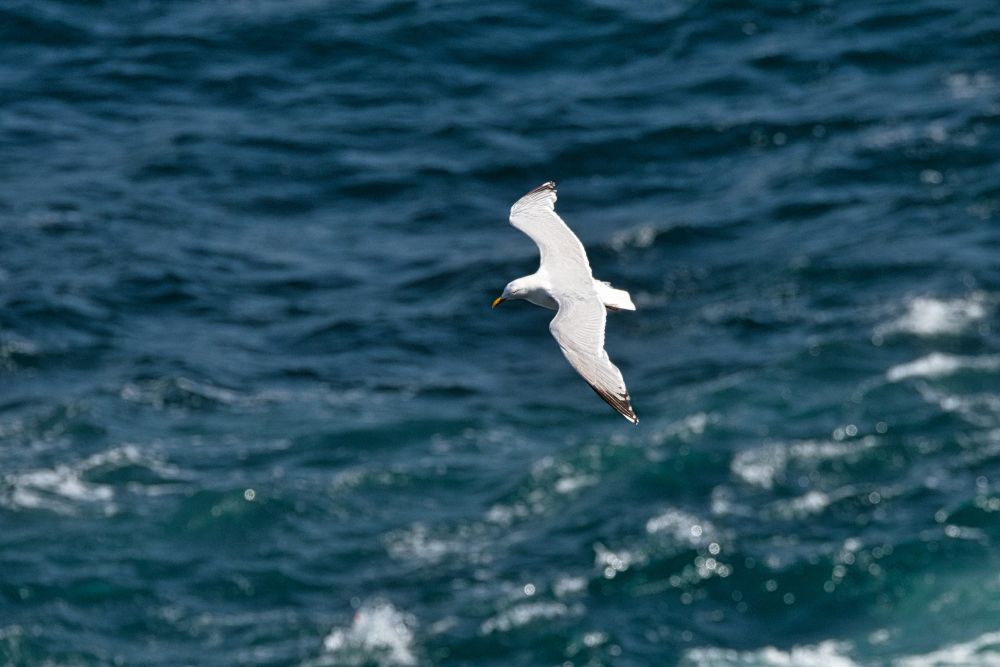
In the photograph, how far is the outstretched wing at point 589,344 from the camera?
16297mm

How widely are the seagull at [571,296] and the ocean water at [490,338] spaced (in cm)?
1472

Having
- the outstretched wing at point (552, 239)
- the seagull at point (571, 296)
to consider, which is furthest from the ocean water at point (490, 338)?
the seagull at point (571, 296)

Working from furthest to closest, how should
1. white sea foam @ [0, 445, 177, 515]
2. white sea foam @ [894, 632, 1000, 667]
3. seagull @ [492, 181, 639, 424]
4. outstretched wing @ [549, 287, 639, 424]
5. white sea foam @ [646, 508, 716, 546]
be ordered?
white sea foam @ [0, 445, 177, 515] → white sea foam @ [646, 508, 716, 546] → white sea foam @ [894, 632, 1000, 667] → seagull @ [492, 181, 639, 424] → outstretched wing @ [549, 287, 639, 424]

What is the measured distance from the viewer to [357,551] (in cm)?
3650

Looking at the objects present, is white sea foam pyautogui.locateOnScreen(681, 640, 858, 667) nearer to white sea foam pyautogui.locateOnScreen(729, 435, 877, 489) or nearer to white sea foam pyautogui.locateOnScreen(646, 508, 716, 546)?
white sea foam pyautogui.locateOnScreen(646, 508, 716, 546)

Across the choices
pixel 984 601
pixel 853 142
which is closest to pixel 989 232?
pixel 853 142

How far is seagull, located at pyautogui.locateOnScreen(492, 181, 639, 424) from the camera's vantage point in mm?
16656

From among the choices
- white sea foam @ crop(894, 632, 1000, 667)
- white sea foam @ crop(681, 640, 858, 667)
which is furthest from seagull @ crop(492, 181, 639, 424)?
white sea foam @ crop(894, 632, 1000, 667)

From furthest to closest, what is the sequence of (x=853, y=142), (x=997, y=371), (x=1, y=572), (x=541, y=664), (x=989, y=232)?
(x=853, y=142) < (x=989, y=232) < (x=997, y=371) < (x=1, y=572) < (x=541, y=664)

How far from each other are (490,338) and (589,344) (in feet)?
79.0

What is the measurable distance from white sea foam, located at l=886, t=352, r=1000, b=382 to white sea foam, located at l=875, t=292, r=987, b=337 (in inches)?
34.7

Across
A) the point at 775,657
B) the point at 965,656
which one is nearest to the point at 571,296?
the point at 775,657

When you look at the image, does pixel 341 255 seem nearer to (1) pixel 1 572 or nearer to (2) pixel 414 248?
(2) pixel 414 248

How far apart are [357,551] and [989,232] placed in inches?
719
